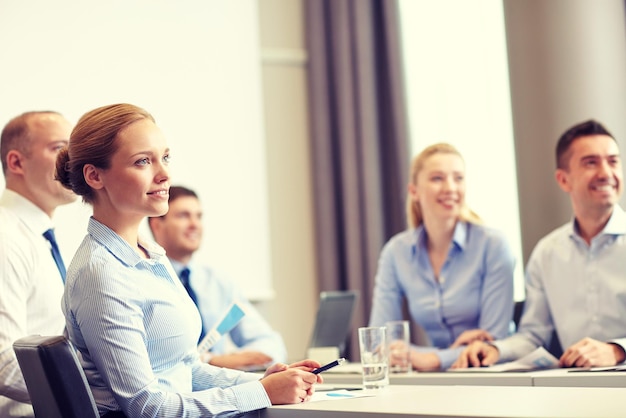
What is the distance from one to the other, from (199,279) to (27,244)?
1.31 m

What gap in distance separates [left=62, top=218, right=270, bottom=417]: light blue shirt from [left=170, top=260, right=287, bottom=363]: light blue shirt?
163 cm

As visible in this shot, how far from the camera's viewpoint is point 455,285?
3.47 metres

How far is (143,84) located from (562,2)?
7.50ft

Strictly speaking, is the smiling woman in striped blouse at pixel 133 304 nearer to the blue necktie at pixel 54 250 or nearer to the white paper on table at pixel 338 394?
the white paper on table at pixel 338 394

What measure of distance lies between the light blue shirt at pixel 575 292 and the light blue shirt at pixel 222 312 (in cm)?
113

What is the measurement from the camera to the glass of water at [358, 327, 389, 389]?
87.4 inches

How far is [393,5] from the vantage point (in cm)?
504

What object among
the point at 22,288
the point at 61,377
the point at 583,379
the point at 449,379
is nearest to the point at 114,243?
the point at 61,377

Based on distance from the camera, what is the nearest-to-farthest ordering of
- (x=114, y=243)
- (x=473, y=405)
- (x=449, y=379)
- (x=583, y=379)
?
(x=473, y=405)
(x=114, y=243)
(x=583, y=379)
(x=449, y=379)


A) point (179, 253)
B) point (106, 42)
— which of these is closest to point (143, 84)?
point (106, 42)

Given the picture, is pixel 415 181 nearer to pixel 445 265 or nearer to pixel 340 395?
pixel 445 265

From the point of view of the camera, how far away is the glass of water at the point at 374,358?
2.22 meters

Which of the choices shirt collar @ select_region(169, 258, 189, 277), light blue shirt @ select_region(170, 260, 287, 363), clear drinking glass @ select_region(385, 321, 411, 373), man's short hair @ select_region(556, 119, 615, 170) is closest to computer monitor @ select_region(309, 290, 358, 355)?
light blue shirt @ select_region(170, 260, 287, 363)

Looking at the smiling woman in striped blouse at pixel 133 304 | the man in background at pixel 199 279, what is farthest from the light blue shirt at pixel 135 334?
the man in background at pixel 199 279
